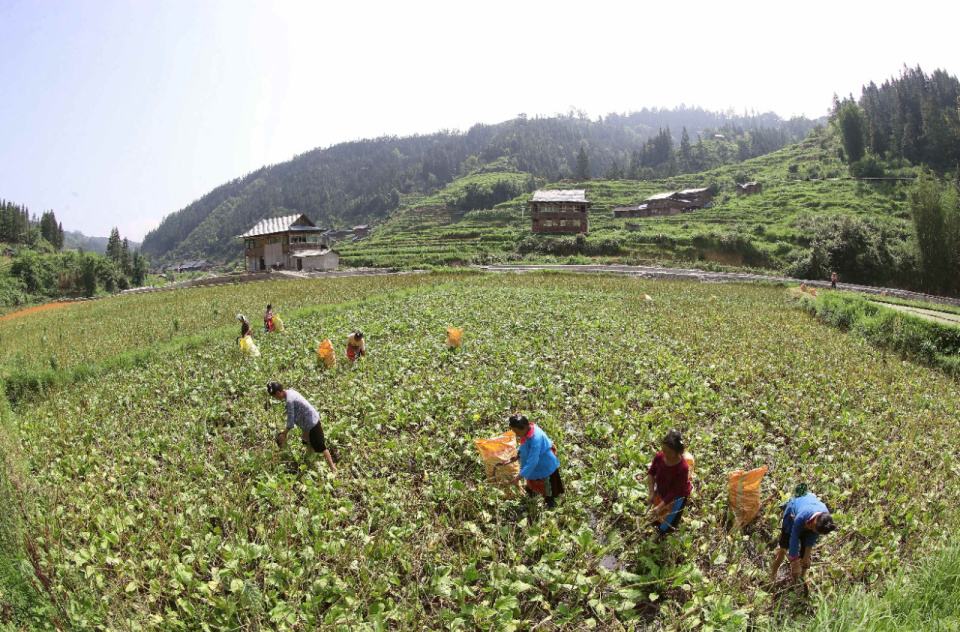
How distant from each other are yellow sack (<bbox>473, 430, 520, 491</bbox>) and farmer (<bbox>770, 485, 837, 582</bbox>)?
2.82 meters

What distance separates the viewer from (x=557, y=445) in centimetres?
662

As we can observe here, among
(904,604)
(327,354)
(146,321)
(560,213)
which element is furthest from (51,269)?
(904,604)

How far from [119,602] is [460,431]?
452 cm

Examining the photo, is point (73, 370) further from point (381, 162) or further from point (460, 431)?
point (381, 162)

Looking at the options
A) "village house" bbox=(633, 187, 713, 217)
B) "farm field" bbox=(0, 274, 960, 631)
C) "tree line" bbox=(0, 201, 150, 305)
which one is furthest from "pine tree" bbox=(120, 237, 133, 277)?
"village house" bbox=(633, 187, 713, 217)

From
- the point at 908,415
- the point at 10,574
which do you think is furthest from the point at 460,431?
the point at 908,415

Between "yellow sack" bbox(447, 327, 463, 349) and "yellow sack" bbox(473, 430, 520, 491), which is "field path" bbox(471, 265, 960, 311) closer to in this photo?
"yellow sack" bbox(447, 327, 463, 349)

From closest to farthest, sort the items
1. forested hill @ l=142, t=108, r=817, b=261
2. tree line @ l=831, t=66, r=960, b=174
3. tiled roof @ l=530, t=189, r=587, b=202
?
tiled roof @ l=530, t=189, r=587, b=202 < tree line @ l=831, t=66, r=960, b=174 < forested hill @ l=142, t=108, r=817, b=261

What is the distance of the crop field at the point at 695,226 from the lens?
138ft

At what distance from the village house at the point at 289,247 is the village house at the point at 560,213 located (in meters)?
24.2

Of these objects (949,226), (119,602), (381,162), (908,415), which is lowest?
(908,415)

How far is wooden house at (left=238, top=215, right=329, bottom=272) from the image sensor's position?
46688 millimetres

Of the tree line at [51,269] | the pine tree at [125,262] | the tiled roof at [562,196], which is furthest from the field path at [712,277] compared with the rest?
the pine tree at [125,262]

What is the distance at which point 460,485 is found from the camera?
18.2 feet
